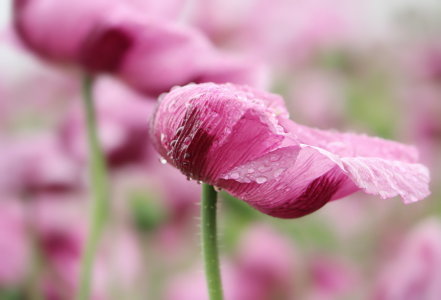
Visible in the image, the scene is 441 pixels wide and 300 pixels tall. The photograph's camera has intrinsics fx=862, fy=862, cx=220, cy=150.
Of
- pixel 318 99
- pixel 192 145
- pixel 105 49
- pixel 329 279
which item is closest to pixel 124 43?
pixel 105 49

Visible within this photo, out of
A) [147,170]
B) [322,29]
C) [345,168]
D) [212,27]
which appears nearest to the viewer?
[345,168]

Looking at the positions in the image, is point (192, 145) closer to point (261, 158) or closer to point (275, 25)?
point (261, 158)

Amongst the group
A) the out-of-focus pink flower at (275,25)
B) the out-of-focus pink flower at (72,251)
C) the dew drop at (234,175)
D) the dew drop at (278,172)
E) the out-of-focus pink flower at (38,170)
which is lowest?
the dew drop at (278,172)

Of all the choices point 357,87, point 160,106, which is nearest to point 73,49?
point 160,106

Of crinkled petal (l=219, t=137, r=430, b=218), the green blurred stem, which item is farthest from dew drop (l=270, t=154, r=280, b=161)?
the green blurred stem

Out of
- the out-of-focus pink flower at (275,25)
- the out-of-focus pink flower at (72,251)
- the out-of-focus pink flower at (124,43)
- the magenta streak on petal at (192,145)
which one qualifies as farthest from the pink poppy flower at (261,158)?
the out-of-focus pink flower at (275,25)

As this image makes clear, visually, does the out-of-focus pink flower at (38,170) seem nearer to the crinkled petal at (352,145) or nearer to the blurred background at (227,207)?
the blurred background at (227,207)

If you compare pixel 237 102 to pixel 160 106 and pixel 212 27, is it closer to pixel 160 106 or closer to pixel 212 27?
pixel 160 106
